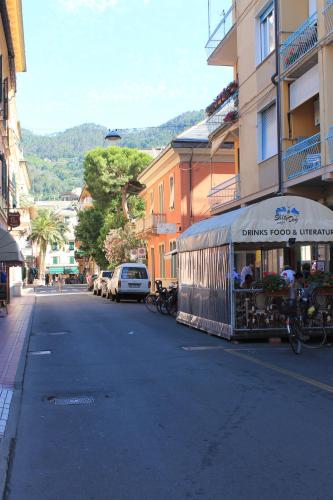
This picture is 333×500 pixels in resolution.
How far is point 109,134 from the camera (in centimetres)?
3080

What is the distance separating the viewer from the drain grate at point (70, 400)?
25.7ft

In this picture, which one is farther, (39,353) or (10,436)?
(39,353)

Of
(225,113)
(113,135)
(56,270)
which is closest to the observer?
(225,113)

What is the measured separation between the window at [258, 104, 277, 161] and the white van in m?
12.8

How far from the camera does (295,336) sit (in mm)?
11961

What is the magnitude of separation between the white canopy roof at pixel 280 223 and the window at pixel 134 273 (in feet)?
59.4

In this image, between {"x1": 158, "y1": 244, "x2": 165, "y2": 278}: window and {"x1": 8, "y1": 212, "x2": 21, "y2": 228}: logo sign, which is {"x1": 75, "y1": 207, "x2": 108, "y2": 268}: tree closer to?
{"x1": 158, "y1": 244, "x2": 165, "y2": 278}: window

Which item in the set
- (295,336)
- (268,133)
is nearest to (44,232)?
(268,133)

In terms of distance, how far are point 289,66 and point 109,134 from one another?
43.8 feet

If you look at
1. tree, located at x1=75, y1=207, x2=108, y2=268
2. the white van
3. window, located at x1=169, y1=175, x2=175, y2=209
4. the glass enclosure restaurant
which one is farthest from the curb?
tree, located at x1=75, y1=207, x2=108, y2=268

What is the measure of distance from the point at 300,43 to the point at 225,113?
729 cm

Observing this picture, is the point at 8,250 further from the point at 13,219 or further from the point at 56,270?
the point at 56,270

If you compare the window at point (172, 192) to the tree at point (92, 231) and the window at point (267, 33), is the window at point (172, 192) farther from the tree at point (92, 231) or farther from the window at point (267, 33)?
the tree at point (92, 231)

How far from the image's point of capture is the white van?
32.7 meters
